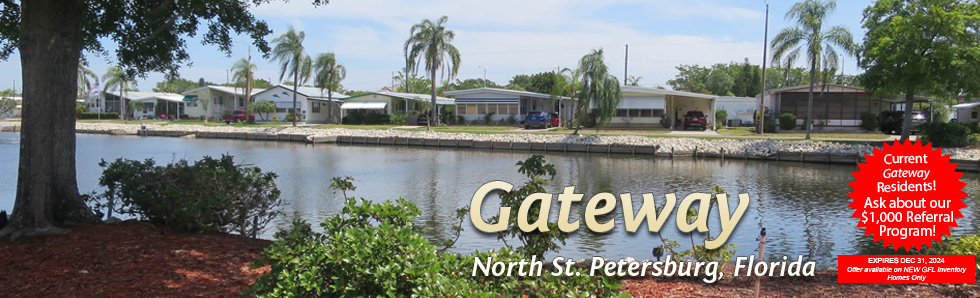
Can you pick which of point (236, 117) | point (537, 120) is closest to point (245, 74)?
point (236, 117)

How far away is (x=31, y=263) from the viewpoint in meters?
6.46

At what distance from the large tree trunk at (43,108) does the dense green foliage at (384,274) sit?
483 cm

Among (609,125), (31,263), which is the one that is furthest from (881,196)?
(609,125)

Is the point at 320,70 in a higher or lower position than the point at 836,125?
higher

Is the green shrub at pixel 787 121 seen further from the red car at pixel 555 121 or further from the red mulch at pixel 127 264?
the red mulch at pixel 127 264

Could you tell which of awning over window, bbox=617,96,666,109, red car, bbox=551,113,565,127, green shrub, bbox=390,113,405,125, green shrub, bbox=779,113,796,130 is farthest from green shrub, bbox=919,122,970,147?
green shrub, bbox=390,113,405,125

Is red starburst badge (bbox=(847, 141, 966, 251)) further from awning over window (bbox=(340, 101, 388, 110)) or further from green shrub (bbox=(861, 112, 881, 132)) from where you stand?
awning over window (bbox=(340, 101, 388, 110))

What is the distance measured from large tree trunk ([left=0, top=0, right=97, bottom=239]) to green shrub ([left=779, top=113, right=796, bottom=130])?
1604 inches

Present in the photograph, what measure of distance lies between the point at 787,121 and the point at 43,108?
136ft

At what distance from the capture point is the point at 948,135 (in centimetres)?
2936

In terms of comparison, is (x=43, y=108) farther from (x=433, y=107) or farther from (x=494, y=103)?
(x=494, y=103)

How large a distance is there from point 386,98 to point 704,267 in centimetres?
5207

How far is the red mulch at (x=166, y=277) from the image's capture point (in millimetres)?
5715

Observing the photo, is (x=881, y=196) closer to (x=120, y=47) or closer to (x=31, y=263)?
(x=31, y=263)
